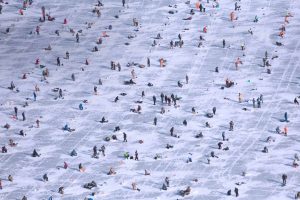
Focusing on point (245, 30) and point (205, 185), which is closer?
point (205, 185)

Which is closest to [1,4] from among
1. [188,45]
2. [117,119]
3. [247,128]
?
[188,45]

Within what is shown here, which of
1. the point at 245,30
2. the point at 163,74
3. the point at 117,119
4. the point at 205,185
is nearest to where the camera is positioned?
the point at 205,185

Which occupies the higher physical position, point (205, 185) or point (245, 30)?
point (245, 30)

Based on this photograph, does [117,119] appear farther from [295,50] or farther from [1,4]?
[1,4]

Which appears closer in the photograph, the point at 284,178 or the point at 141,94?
the point at 284,178

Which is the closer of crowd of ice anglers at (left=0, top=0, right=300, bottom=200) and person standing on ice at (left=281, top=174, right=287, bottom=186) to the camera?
person standing on ice at (left=281, top=174, right=287, bottom=186)

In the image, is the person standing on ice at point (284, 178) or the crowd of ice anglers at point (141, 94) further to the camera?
the crowd of ice anglers at point (141, 94)

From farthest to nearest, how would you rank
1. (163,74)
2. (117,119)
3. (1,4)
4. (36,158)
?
(1,4) < (163,74) < (117,119) < (36,158)

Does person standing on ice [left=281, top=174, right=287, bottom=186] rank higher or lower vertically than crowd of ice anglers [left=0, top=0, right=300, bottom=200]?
lower

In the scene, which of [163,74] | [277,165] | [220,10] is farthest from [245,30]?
[277,165]

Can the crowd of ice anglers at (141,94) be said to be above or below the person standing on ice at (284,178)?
above

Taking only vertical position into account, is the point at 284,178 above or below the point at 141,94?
below
